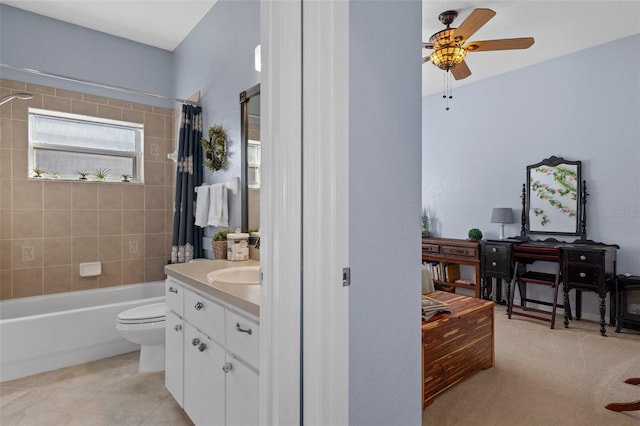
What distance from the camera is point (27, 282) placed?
120 inches

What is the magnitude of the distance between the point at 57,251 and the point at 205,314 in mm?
2401

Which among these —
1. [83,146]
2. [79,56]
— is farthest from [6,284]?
[79,56]

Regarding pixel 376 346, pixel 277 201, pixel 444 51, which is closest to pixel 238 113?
pixel 444 51

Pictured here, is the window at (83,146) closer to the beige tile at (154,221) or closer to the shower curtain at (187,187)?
the beige tile at (154,221)

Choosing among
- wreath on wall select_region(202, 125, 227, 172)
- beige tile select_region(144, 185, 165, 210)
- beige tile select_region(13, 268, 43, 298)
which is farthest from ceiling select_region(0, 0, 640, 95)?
beige tile select_region(13, 268, 43, 298)

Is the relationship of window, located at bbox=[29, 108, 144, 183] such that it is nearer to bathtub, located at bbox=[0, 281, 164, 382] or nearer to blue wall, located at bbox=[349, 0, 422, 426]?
bathtub, located at bbox=[0, 281, 164, 382]

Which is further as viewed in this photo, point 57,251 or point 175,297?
point 57,251

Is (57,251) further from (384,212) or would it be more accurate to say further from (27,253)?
(384,212)

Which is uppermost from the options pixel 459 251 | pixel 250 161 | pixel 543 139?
pixel 543 139

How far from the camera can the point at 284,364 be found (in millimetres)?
1017

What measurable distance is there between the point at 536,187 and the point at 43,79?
192 inches

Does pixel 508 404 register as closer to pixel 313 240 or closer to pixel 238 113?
pixel 313 240

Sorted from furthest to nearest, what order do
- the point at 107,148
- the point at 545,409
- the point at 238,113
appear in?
the point at 107,148 < the point at 238,113 < the point at 545,409

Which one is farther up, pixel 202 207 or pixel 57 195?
pixel 57 195
